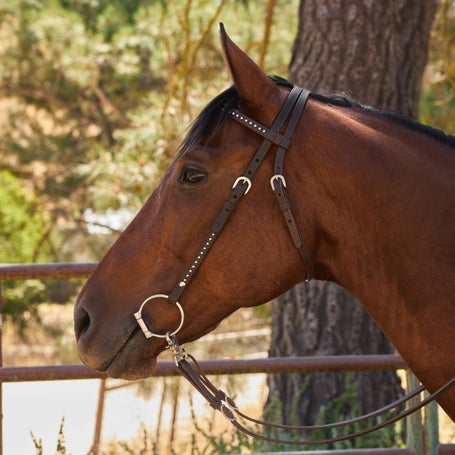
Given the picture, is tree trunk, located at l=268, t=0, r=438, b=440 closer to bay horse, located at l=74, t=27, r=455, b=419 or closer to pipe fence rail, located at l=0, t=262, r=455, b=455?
pipe fence rail, located at l=0, t=262, r=455, b=455

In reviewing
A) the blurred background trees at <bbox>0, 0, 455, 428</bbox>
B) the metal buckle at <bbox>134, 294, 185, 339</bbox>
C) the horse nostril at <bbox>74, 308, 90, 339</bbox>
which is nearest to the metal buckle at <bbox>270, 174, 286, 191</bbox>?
the metal buckle at <bbox>134, 294, 185, 339</bbox>

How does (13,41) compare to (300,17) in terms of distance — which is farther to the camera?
(13,41)

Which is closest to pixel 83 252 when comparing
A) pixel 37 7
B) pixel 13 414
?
pixel 13 414

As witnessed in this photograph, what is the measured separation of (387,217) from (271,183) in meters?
0.34

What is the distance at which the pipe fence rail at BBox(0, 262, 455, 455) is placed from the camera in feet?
10.8

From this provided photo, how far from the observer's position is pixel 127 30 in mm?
10445

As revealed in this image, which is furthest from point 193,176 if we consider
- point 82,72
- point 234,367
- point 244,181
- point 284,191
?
point 82,72

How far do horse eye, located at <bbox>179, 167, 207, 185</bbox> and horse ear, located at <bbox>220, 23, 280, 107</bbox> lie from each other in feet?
0.82

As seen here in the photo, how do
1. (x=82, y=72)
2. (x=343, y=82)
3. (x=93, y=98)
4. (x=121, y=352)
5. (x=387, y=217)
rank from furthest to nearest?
1. (x=93, y=98)
2. (x=82, y=72)
3. (x=343, y=82)
4. (x=121, y=352)
5. (x=387, y=217)

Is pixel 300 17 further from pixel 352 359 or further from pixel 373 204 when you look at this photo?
pixel 373 204

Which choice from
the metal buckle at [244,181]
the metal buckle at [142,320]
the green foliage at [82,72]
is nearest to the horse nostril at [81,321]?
the metal buckle at [142,320]

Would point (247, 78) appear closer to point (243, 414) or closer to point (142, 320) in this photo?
point (142, 320)

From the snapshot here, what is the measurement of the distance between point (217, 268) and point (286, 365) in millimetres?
1201

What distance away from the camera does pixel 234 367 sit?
3365 mm
